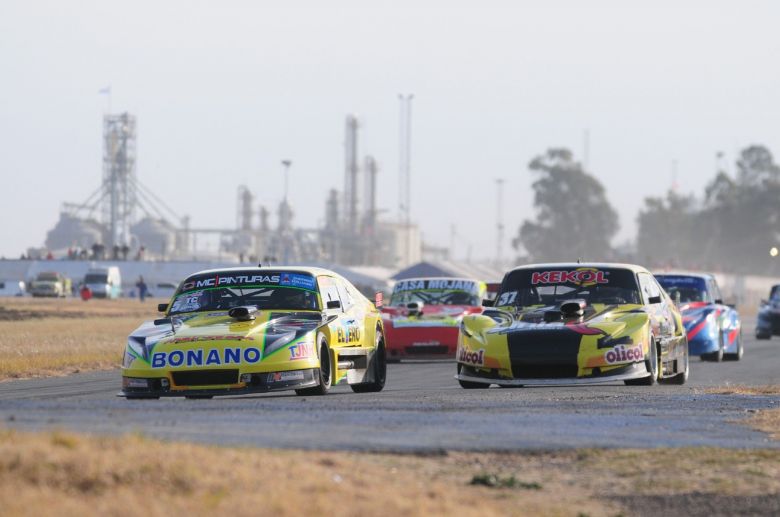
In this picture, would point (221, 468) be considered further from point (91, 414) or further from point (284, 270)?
point (284, 270)

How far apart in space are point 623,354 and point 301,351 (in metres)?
3.39

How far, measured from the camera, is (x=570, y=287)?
55.8ft

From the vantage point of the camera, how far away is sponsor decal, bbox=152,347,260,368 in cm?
1437

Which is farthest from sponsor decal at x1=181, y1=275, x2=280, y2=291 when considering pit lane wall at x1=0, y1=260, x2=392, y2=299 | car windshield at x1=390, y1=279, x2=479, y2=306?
pit lane wall at x1=0, y1=260, x2=392, y2=299

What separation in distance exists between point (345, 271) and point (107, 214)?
52.6 m

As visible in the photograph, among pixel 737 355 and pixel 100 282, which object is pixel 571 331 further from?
pixel 100 282

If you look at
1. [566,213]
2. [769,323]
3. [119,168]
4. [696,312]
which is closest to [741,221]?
[566,213]

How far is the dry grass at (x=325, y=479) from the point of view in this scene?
23.7ft

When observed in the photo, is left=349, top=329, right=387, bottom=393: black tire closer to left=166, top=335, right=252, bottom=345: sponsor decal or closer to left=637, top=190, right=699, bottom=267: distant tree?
left=166, top=335, right=252, bottom=345: sponsor decal

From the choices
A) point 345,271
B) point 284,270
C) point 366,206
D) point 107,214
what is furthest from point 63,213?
point 284,270

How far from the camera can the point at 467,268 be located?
140125 mm

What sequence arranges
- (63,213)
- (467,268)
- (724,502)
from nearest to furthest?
(724,502), (467,268), (63,213)

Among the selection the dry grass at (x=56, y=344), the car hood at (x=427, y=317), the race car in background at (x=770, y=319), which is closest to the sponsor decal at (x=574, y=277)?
the dry grass at (x=56, y=344)

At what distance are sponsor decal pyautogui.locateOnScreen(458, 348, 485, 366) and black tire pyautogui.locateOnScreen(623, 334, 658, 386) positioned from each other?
1663mm
